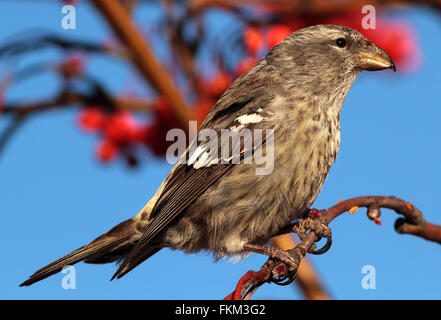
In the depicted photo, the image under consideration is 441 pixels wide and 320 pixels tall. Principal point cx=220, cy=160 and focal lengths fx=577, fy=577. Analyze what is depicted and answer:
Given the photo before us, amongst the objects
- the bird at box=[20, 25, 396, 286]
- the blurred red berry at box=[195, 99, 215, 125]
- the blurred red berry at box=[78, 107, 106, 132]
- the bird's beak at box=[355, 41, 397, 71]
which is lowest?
the bird at box=[20, 25, 396, 286]

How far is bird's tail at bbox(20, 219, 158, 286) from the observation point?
3479mm

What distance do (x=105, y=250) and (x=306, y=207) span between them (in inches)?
49.8

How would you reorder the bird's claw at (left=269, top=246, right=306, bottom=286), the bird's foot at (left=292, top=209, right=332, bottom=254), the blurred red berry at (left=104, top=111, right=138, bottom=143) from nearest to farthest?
the bird's claw at (left=269, top=246, right=306, bottom=286) < the bird's foot at (left=292, top=209, right=332, bottom=254) < the blurred red berry at (left=104, top=111, right=138, bottom=143)

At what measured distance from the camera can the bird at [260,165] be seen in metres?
3.25

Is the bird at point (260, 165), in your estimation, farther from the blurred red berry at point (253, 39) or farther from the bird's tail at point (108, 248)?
the blurred red berry at point (253, 39)

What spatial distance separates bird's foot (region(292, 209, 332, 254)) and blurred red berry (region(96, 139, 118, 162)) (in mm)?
2285

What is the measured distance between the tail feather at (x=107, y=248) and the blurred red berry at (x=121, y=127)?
1.51 meters

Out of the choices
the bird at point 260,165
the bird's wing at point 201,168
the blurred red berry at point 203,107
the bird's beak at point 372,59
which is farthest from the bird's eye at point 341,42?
the blurred red berry at point 203,107

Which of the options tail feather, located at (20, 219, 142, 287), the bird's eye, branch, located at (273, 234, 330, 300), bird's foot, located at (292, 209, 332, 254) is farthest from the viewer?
branch, located at (273, 234, 330, 300)

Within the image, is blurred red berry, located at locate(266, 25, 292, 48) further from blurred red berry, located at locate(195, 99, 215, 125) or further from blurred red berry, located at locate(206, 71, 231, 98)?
blurred red berry, located at locate(195, 99, 215, 125)

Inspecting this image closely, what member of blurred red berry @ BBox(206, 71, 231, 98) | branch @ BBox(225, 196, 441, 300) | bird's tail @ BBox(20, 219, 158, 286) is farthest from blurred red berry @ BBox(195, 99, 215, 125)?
branch @ BBox(225, 196, 441, 300)
